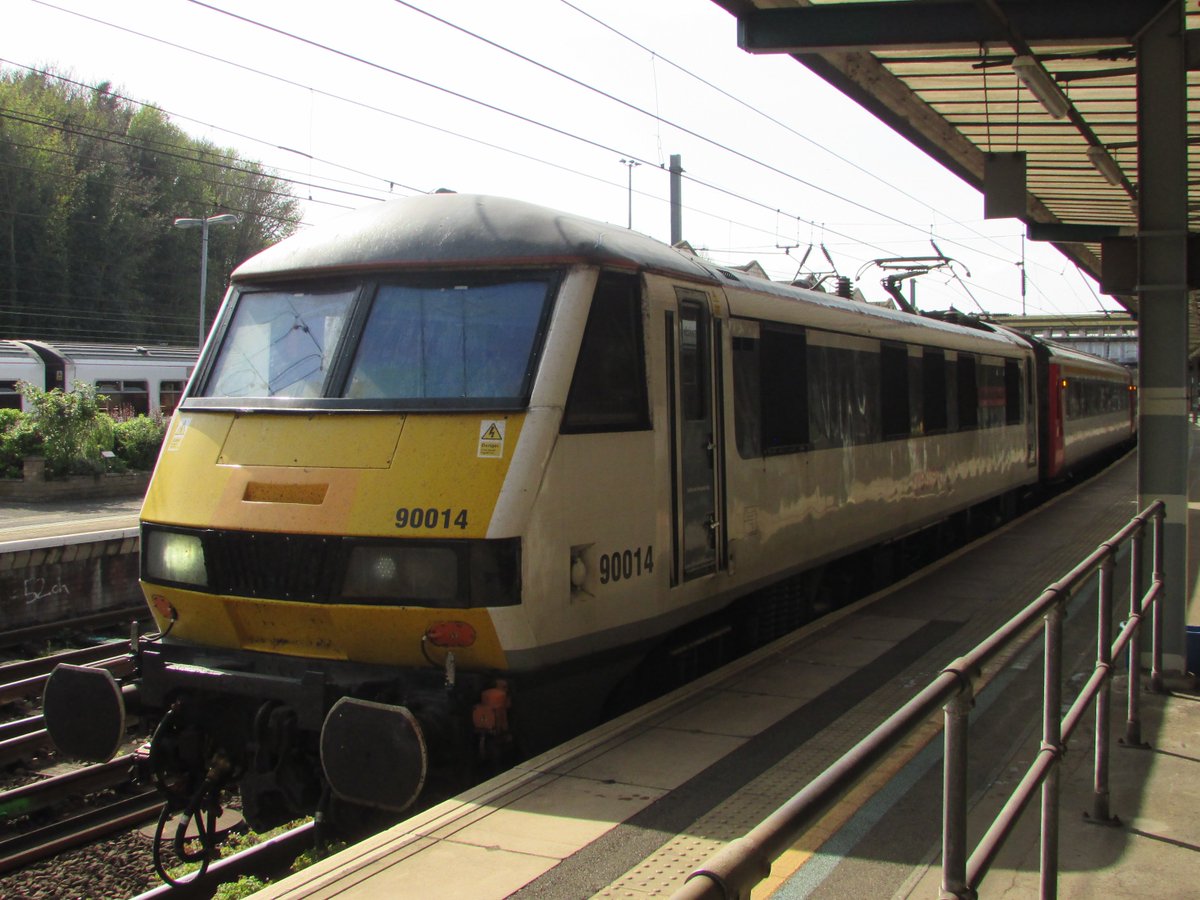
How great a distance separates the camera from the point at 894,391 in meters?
10.6

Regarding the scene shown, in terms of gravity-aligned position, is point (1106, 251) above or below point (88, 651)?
above

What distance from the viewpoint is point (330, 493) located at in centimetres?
536

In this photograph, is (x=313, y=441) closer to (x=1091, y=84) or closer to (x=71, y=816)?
(x=71, y=816)

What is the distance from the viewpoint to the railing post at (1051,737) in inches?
144

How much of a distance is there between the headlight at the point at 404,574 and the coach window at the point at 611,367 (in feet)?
2.85

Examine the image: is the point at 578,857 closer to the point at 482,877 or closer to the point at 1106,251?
the point at 482,877

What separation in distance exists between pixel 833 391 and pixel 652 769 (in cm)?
453

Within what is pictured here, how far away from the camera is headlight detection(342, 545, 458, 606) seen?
5121 mm

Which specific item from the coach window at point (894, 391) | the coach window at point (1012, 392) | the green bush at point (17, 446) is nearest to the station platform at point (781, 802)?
the coach window at point (894, 391)

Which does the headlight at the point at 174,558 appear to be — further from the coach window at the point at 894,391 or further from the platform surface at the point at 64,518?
the platform surface at the point at 64,518

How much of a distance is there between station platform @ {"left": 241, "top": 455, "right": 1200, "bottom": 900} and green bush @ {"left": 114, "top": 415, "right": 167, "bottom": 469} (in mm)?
20197

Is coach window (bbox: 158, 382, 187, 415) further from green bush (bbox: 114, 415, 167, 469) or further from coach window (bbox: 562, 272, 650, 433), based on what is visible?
coach window (bbox: 562, 272, 650, 433)

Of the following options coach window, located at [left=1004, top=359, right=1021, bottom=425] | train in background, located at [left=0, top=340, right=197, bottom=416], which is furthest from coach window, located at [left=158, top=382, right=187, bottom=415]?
coach window, located at [left=1004, top=359, right=1021, bottom=425]

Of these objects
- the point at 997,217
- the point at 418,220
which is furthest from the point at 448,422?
the point at 997,217
